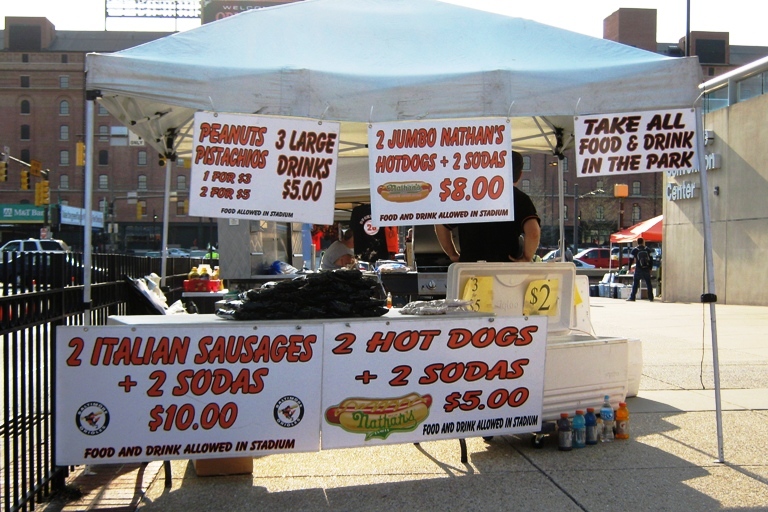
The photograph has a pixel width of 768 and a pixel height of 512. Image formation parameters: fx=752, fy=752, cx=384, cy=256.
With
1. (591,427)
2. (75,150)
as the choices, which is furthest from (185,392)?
(75,150)

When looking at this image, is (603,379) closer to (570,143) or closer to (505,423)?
(505,423)

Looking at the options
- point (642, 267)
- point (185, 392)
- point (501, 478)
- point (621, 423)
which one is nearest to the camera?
point (185, 392)

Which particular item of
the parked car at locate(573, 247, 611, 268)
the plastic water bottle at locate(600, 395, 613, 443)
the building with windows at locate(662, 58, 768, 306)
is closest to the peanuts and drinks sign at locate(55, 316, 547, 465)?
the plastic water bottle at locate(600, 395, 613, 443)

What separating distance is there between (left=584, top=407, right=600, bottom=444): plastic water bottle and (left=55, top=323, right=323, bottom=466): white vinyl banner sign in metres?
2.23

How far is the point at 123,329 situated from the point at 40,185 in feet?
124

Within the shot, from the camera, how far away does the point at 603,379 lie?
5.88 metres

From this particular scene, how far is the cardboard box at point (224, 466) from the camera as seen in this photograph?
497cm

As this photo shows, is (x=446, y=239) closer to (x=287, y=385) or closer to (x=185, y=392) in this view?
(x=287, y=385)

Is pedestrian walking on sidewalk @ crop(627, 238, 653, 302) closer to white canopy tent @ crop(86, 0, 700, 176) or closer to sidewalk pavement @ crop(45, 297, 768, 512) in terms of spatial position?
sidewalk pavement @ crop(45, 297, 768, 512)

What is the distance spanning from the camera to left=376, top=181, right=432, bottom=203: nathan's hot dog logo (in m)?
5.18

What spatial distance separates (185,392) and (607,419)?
3199 millimetres

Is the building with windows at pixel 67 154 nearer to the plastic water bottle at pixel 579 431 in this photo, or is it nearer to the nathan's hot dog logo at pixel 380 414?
the plastic water bottle at pixel 579 431

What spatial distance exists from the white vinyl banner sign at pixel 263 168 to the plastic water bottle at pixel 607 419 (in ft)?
8.53

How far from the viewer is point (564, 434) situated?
18.1ft
